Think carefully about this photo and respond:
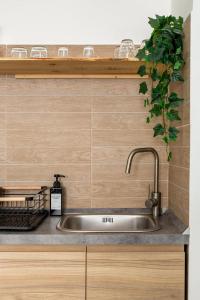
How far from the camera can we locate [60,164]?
2008 mm

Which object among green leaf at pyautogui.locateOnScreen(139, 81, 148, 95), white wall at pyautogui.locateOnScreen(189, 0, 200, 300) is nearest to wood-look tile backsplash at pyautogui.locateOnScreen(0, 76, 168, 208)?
green leaf at pyautogui.locateOnScreen(139, 81, 148, 95)

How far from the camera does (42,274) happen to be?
149 centimetres

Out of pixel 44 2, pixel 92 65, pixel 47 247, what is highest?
pixel 44 2

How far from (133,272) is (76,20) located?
4.84 ft

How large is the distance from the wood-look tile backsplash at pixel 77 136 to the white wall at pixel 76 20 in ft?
0.87

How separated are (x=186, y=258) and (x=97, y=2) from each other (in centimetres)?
154

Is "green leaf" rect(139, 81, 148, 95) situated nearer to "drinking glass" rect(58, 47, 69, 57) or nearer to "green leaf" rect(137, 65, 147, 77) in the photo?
"green leaf" rect(137, 65, 147, 77)

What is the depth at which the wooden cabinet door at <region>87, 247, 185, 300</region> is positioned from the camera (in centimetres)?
149

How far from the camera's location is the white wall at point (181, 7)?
5.29 ft

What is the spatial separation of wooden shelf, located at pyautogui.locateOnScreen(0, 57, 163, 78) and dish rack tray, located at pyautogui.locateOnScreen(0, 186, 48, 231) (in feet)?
2.25

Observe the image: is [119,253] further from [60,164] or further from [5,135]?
[5,135]

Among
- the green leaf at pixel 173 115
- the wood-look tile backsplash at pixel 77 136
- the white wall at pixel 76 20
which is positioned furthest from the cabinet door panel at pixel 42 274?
the white wall at pixel 76 20

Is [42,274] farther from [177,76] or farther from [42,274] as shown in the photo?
[177,76]

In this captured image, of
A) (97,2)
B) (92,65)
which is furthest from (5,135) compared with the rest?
(97,2)
